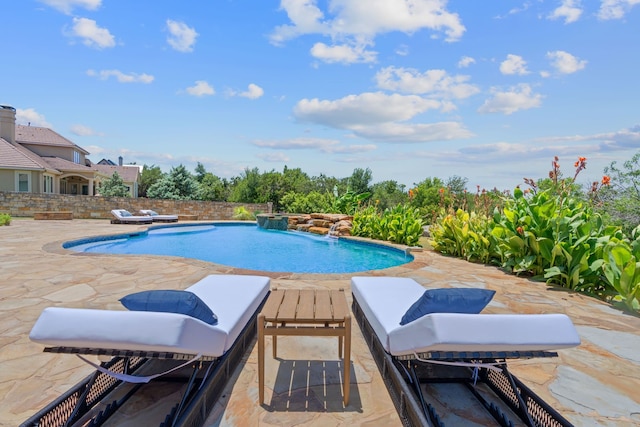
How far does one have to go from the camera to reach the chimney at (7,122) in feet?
72.2

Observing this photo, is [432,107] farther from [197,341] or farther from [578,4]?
[197,341]

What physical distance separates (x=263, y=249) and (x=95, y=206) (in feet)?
43.4

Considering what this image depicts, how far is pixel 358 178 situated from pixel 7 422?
25.5 m

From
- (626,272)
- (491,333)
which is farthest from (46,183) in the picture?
(626,272)

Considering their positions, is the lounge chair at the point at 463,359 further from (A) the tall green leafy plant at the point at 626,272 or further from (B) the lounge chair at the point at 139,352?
(A) the tall green leafy plant at the point at 626,272

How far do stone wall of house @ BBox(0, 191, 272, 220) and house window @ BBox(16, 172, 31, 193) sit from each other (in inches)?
185

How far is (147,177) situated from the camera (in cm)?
4409

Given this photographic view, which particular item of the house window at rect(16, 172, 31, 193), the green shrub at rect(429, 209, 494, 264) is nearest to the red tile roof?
the house window at rect(16, 172, 31, 193)

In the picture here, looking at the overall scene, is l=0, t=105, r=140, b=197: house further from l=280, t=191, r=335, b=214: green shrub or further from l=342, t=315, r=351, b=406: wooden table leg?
l=342, t=315, r=351, b=406: wooden table leg

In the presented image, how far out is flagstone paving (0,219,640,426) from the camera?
214cm

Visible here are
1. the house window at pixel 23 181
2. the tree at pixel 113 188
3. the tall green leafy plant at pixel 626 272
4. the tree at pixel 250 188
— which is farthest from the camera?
the tree at pixel 113 188

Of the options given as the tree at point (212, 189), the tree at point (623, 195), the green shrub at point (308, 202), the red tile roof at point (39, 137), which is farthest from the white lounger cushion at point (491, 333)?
the red tile roof at point (39, 137)

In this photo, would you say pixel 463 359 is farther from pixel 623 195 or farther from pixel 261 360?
pixel 623 195

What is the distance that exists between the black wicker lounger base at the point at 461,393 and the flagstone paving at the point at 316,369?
213 millimetres
